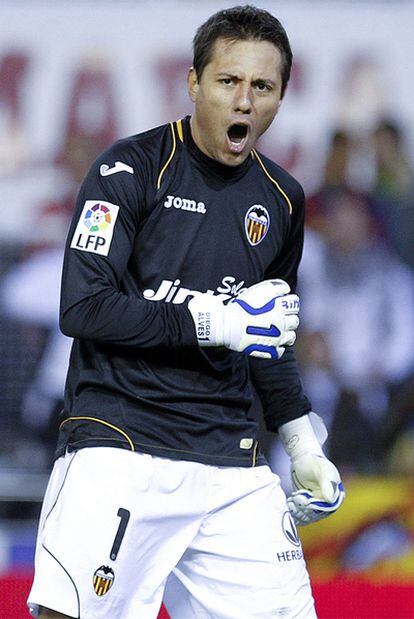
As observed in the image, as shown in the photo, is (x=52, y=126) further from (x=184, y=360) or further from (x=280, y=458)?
(x=184, y=360)

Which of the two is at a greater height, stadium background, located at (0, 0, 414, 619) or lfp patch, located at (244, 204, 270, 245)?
lfp patch, located at (244, 204, 270, 245)

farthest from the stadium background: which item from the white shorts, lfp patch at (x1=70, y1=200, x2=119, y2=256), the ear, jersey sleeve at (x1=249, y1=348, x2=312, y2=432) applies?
lfp patch at (x1=70, y1=200, x2=119, y2=256)

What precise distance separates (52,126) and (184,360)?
340cm

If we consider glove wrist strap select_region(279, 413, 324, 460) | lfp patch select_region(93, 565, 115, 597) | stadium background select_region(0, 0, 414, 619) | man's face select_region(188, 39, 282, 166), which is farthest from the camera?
stadium background select_region(0, 0, 414, 619)

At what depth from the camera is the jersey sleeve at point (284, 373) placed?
280 cm

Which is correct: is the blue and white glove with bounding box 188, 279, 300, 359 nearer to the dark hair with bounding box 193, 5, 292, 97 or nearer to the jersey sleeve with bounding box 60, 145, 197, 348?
the jersey sleeve with bounding box 60, 145, 197, 348

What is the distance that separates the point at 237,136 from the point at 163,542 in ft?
2.63

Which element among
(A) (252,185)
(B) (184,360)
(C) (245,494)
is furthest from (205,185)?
(C) (245,494)

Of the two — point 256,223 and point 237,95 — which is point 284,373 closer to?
point 256,223

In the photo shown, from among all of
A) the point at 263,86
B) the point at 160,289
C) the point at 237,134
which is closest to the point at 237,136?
the point at 237,134

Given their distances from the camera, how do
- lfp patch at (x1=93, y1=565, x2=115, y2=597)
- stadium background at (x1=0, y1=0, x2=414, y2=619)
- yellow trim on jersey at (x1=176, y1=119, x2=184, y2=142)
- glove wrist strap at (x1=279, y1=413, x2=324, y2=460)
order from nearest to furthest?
lfp patch at (x1=93, y1=565, x2=115, y2=597) < yellow trim on jersey at (x1=176, y1=119, x2=184, y2=142) < glove wrist strap at (x1=279, y1=413, x2=324, y2=460) < stadium background at (x1=0, y1=0, x2=414, y2=619)

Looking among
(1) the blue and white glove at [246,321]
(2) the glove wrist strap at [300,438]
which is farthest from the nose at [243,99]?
(2) the glove wrist strap at [300,438]

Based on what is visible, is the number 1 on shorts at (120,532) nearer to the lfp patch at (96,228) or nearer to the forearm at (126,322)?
the forearm at (126,322)

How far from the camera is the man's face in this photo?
2512 mm
